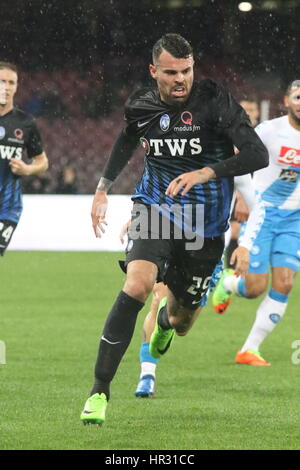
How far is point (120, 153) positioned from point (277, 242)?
237 centimetres

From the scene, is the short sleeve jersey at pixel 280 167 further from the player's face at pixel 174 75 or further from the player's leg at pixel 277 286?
the player's face at pixel 174 75

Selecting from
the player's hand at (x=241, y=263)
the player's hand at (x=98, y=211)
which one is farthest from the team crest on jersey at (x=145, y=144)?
the player's hand at (x=241, y=263)

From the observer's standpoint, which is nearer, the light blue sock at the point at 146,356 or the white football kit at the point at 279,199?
the light blue sock at the point at 146,356

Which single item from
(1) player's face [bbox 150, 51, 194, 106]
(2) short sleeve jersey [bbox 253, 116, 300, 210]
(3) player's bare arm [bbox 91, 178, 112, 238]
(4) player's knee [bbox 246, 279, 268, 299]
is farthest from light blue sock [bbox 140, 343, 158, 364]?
(2) short sleeve jersey [bbox 253, 116, 300, 210]

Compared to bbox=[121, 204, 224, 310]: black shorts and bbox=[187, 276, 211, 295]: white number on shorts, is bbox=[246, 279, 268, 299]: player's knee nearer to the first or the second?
bbox=[121, 204, 224, 310]: black shorts

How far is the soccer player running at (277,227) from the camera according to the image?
7.81 metres

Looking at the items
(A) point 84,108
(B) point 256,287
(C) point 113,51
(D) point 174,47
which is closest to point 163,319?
(D) point 174,47

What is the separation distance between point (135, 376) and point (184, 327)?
2.90 ft

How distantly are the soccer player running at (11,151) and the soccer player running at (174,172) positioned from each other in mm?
3022

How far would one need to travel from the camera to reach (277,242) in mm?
7914

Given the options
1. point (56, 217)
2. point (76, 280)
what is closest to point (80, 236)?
point (56, 217)

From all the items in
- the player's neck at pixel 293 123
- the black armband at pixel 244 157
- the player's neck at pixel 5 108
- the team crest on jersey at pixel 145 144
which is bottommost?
the player's neck at pixel 5 108

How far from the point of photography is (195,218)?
578 centimetres
